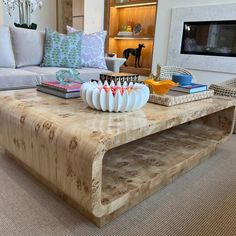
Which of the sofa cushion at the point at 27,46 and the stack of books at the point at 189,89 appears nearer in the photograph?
the stack of books at the point at 189,89

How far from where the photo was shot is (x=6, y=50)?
2480mm

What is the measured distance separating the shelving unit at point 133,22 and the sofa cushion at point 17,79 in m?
2.61

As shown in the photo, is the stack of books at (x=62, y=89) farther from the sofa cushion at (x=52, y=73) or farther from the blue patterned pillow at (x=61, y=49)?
the blue patterned pillow at (x=61, y=49)

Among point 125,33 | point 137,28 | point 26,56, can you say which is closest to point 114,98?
point 26,56

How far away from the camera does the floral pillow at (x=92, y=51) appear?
9.34 ft

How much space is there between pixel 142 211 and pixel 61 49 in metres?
2.08

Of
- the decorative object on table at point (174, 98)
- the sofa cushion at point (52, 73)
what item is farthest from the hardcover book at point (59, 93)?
the sofa cushion at point (52, 73)

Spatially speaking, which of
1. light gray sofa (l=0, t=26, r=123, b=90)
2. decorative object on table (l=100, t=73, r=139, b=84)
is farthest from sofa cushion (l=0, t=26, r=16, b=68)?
decorative object on table (l=100, t=73, r=139, b=84)

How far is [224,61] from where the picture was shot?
11.5ft

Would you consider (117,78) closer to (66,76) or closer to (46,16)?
(66,76)

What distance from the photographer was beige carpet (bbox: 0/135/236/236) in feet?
3.02

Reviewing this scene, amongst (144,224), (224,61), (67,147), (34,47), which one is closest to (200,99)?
(144,224)

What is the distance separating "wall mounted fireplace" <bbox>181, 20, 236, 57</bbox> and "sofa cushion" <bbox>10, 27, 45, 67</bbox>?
231 centimetres

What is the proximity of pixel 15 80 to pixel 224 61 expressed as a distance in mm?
2823
